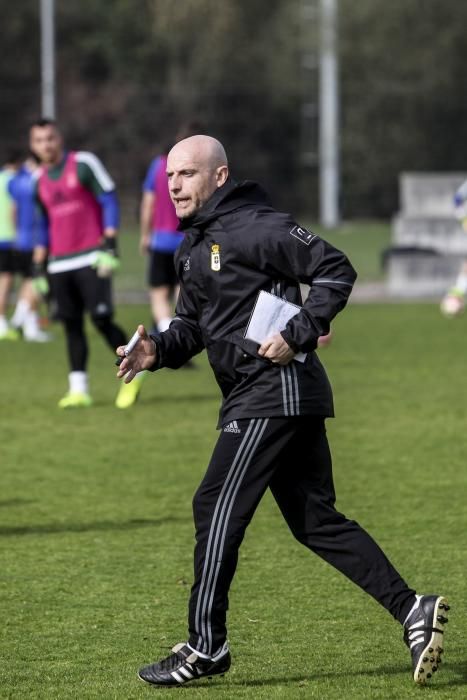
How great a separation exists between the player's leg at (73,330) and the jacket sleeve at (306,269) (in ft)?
22.9

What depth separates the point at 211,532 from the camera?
5.14 meters

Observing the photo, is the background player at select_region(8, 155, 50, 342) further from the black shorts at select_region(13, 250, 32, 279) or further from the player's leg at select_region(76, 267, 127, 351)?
the player's leg at select_region(76, 267, 127, 351)

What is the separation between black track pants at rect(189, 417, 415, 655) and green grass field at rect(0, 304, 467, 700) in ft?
0.99

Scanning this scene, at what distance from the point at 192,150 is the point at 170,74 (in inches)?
2313

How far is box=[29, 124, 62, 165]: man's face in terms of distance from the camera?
11586 millimetres

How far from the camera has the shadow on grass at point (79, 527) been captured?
7891 mm

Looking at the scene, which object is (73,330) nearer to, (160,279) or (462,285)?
(160,279)

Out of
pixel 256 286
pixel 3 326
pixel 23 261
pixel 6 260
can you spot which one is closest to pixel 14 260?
pixel 6 260

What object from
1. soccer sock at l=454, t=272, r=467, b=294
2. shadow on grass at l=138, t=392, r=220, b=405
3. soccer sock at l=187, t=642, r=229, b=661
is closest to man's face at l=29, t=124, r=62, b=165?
shadow on grass at l=138, t=392, r=220, b=405

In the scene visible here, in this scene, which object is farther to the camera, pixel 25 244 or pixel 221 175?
pixel 25 244

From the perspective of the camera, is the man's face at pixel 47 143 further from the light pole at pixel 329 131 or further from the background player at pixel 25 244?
the light pole at pixel 329 131

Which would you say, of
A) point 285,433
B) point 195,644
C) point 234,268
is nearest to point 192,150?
point 234,268

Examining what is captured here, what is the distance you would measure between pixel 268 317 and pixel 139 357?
1.66 ft

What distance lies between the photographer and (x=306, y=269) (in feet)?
16.6
